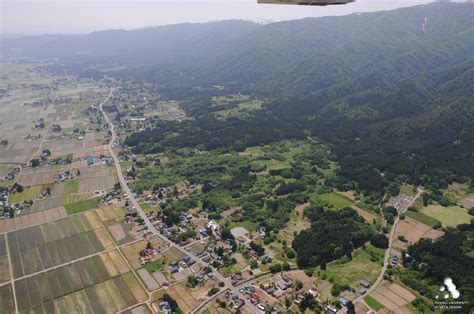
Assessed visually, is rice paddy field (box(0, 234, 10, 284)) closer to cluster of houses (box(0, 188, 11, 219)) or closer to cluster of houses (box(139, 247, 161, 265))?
cluster of houses (box(0, 188, 11, 219))

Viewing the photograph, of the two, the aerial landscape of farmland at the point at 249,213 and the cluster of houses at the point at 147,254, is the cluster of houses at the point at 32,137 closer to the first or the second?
the aerial landscape of farmland at the point at 249,213

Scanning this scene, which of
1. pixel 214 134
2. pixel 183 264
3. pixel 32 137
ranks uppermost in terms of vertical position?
pixel 32 137

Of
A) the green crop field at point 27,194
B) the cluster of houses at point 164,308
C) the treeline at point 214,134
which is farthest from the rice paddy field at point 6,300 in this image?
the treeline at point 214,134

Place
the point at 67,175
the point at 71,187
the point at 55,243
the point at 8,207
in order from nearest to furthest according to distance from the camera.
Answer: the point at 55,243 → the point at 8,207 → the point at 71,187 → the point at 67,175

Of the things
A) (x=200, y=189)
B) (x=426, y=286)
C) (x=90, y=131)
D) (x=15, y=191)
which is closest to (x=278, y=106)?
(x=90, y=131)

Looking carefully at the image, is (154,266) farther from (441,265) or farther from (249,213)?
(441,265)

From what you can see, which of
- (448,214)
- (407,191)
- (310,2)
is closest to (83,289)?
(310,2)

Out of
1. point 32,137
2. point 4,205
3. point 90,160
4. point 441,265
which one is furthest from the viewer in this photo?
point 32,137
